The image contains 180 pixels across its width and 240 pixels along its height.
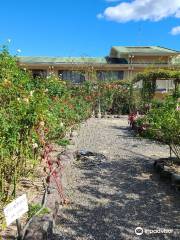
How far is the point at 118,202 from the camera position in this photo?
6156 millimetres

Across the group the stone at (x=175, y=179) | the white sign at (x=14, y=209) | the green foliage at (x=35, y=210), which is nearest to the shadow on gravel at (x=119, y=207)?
the stone at (x=175, y=179)

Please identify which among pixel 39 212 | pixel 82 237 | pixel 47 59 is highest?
pixel 47 59

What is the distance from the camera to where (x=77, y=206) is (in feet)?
19.5

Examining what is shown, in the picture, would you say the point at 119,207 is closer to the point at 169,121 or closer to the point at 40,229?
the point at 40,229

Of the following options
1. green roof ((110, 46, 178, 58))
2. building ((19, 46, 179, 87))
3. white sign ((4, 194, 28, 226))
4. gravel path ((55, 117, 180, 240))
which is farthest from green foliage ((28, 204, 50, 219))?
green roof ((110, 46, 178, 58))

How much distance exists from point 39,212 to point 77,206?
3.92 ft

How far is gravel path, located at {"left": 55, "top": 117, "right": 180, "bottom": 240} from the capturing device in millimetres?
5066

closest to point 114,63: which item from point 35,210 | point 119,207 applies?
point 119,207

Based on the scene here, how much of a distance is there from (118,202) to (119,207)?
22cm

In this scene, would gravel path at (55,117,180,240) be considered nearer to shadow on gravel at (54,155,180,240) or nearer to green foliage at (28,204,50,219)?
shadow on gravel at (54,155,180,240)

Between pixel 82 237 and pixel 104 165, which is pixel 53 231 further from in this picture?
pixel 104 165

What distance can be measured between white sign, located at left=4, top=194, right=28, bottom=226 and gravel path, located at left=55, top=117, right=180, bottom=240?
1133 millimetres

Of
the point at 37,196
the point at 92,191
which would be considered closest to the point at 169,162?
the point at 92,191

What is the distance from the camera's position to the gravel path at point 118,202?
5.07 meters
